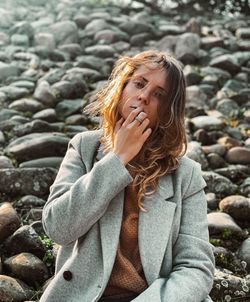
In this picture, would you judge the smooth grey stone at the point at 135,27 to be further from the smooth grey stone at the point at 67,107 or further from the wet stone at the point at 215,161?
the wet stone at the point at 215,161

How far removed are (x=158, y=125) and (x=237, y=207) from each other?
73.8 inches

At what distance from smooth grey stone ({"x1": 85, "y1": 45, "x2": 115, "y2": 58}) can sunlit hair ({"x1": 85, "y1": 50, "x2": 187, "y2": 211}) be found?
18.8ft

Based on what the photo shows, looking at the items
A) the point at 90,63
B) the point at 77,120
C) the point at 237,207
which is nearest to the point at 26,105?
the point at 77,120

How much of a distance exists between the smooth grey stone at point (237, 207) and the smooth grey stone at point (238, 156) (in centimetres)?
103

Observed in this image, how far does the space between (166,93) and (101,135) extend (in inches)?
15.1

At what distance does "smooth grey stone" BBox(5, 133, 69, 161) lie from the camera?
5082 mm

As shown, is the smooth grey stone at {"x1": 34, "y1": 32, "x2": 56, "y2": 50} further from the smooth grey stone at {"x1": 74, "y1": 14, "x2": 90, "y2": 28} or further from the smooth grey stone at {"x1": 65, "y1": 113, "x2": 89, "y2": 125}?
the smooth grey stone at {"x1": 65, "y1": 113, "x2": 89, "y2": 125}

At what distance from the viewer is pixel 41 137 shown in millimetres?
5195

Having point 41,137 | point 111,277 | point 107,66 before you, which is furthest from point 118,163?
point 107,66

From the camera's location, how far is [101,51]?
338 inches

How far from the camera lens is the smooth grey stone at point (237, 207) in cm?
448

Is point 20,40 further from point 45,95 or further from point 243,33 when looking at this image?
point 243,33

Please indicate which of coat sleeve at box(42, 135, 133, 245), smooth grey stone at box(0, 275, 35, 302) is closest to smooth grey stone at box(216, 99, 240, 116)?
smooth grey stone at box(0, 275, 35, 302)

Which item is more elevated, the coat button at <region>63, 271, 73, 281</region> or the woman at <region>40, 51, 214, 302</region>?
the woman at <region>40, 51, 214, 302</region>
